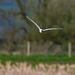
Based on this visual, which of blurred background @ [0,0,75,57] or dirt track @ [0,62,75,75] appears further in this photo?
blurred background @ [0,0,75,57]

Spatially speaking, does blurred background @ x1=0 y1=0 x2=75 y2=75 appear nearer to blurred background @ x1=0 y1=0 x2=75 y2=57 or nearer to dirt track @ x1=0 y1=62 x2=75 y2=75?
blurred background @ x1=0 y1=0 x2=75 y2=57

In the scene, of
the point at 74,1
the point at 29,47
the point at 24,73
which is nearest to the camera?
the point at 24,73

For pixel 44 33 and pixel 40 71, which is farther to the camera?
pixel 44 33

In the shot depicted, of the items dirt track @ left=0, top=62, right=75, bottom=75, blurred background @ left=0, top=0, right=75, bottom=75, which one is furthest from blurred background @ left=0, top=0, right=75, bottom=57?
dirt track @ left=0, top=62, right=75, bottom=75

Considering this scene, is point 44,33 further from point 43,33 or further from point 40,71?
point 40,71

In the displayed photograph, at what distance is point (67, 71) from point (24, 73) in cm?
59

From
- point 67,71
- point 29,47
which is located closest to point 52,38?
point 29,47

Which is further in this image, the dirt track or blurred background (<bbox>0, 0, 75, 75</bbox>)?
blurred background (<bbox>0, 0, 75, 75</bbox>)

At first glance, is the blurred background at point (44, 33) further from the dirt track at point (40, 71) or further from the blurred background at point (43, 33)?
the dirt track at point (40, 71)

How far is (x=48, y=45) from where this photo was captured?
21.9m

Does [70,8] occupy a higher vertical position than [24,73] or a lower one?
higher

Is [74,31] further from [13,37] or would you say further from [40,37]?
[13,37]

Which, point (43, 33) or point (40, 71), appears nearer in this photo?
point (40, 71)

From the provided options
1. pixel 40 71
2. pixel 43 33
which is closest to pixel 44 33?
pixel 43 33
